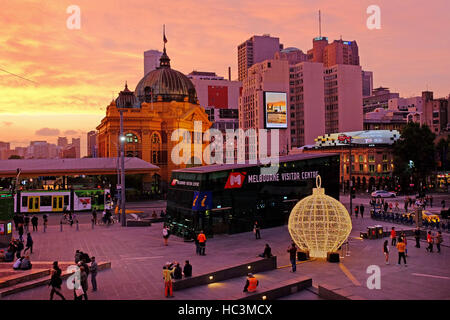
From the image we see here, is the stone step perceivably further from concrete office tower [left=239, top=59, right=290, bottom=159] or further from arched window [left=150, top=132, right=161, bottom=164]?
concrete office tower [left=239, top=59, right=290, bottom=159]

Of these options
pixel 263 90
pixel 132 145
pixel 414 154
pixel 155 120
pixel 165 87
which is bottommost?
pixel 414 154

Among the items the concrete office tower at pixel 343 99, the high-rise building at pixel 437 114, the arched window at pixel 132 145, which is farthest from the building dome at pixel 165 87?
the high-rise building at pixel 437 114

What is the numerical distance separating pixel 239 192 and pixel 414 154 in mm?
58443

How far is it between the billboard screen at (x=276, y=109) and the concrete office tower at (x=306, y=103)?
2722cm

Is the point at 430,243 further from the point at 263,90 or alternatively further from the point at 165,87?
the point at 263,90

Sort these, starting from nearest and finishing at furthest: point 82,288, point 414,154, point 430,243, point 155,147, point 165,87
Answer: point 82,288
point 430,243
point 414,154
point 155,147
point 165,87

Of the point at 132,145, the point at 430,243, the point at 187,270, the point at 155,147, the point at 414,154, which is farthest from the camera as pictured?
the point at 155,147

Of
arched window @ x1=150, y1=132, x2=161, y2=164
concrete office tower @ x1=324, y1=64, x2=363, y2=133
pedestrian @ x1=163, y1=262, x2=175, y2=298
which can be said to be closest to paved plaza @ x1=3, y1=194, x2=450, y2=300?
pedestrian @ x1=163, y1=262, x2=175, y2=298

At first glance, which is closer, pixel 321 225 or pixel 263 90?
pixel 321 225

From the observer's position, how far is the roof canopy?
2251 inches

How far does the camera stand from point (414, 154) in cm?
8025

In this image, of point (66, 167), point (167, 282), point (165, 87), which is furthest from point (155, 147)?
point (167, 282)

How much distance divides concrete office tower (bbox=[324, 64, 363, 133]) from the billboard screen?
1588 inches

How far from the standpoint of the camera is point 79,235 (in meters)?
33.1
